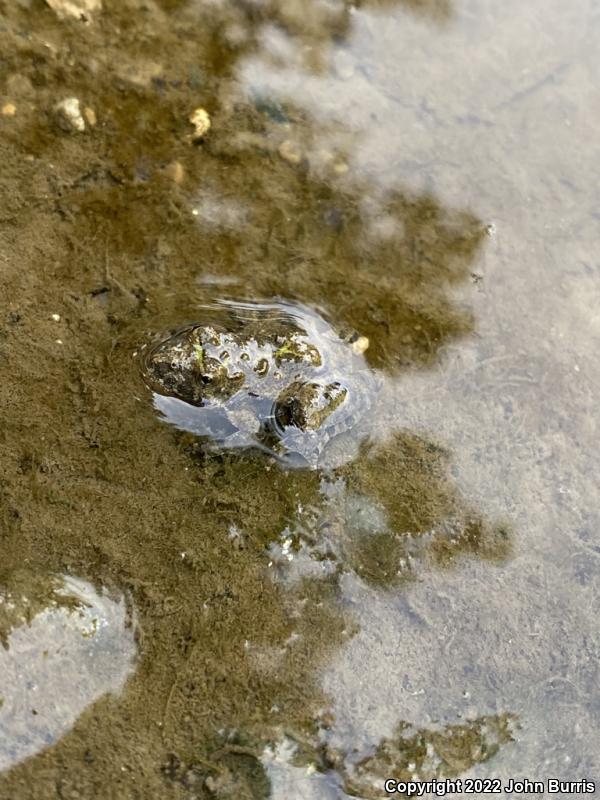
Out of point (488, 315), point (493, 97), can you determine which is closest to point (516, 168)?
point (493, 97)

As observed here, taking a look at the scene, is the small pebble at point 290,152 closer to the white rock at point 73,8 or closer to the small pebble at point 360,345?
the small pebble at point 360,345

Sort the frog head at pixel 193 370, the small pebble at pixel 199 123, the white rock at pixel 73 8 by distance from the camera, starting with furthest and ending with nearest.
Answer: the white rock at pixel 73 8 → the small pebble at pixel 199 123 → the frog head at pixel 193 370

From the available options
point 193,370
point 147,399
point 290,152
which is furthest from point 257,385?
point 290,152

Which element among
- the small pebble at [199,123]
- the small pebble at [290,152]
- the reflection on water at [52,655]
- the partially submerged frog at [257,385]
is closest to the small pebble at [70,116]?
the small pebble at [199,123]

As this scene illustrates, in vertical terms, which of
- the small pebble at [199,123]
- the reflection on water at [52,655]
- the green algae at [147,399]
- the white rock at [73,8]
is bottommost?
the reflection on water at [52,655]

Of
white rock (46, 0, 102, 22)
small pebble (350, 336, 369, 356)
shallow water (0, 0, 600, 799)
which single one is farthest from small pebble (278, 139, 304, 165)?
white rock (46, 0, 102, 22)

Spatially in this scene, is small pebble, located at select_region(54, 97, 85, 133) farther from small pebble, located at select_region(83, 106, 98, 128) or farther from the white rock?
the white rock

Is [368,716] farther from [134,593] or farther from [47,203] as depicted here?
[47,203]

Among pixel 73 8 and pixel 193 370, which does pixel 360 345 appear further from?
pixel 73 8
